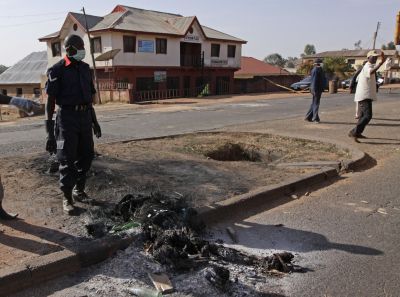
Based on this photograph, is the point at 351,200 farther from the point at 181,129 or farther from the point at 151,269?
the point at 181,129

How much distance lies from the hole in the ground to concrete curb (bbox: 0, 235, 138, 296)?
4.91 meters

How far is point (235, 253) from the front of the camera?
3785 millimetres

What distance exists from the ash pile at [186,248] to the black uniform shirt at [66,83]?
1.22m

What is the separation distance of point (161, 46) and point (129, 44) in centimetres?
320

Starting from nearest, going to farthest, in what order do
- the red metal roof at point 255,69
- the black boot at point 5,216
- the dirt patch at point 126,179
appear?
the dirt patch at point 126,179, the black boot at point 5,216, the red metal roof at point 255,69

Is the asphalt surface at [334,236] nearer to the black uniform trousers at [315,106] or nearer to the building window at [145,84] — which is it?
the black uniform trousers at [315,106]

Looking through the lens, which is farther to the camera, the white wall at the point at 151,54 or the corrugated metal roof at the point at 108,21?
the corrugated metal roof at the point at 108,21

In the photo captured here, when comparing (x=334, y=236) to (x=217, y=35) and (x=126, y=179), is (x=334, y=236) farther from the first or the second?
(x=217, y=35)

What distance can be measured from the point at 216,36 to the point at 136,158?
1327 inches

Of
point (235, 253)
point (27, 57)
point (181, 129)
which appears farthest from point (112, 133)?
point (27, 57)

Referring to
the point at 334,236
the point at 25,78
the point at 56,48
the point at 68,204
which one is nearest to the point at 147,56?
the point at 56,48

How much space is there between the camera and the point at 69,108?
4492mm

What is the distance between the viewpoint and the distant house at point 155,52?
31.4 metres

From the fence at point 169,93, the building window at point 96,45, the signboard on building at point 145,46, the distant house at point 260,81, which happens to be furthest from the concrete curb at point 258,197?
the distant house at point 260,81
